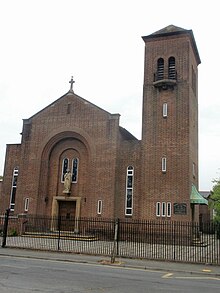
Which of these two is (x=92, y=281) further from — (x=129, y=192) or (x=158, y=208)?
(x=129, y=192)

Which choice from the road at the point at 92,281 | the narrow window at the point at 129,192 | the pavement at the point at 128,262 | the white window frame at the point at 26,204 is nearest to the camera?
the road at the point at 92,281

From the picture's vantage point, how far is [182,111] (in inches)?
999

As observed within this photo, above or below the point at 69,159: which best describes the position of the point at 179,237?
below

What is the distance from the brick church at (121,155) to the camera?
81.1 ft

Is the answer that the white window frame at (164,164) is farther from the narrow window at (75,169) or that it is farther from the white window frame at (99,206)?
the narrow window at (75,169)

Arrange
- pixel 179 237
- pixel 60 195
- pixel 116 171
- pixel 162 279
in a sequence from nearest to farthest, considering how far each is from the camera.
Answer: pixel 162 279, pixel 179 237, pixel 116 171, pixel 60 195

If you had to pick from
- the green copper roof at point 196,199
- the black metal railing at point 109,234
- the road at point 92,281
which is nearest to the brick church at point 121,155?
the green copper roof at point 196,199

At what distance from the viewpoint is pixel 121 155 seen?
26750 millimetres

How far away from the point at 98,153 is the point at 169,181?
5.82 meters

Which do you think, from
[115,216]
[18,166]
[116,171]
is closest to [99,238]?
[115,216]

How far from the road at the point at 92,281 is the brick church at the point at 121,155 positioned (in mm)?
12587

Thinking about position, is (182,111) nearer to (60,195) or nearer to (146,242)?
(146,242)

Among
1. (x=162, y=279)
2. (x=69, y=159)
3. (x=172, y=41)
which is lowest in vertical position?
(x=162, y=279)

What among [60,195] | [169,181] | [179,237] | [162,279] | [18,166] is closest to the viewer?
[162,279]
